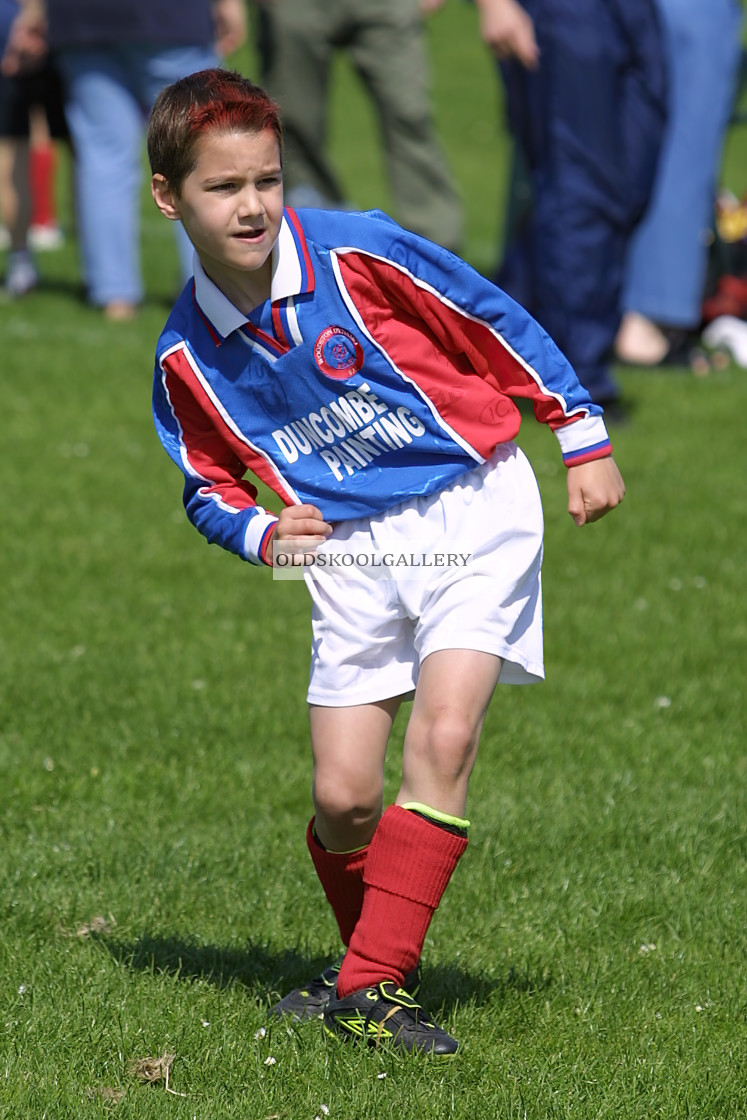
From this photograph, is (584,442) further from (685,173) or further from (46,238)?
(46,238)

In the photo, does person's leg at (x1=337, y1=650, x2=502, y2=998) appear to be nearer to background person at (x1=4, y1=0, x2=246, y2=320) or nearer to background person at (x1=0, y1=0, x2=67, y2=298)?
background person at (x1=4, y1=0, x2=246, y2=320)

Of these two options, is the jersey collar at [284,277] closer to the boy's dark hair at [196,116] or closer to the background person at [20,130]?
the boy's dark hair at [196,116]

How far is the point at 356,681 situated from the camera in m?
3.26

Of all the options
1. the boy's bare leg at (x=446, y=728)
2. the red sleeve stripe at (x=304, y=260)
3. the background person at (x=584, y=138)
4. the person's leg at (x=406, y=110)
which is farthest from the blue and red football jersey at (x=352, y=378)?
the person's leg at (x=406, y=110)

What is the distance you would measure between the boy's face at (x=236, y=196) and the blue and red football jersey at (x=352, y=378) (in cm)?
8

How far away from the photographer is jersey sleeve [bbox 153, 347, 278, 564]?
3.25 m

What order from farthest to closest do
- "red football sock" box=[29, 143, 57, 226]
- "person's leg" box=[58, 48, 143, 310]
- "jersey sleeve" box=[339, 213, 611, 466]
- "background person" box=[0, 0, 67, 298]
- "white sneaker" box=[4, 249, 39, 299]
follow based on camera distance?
"red football sock" box=[29, 143, 57, 226], "white sneaker" box=[4, 249, 39, 299], "background person" box=[0, 0, 67, 298], "person's leg" box=[58, 48, 143, 310], "jersey sleeve" box=[339, 213, 611, 466]

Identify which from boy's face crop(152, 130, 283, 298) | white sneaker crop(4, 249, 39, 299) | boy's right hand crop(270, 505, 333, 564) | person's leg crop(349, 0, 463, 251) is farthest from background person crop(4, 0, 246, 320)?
boy's right hand crop(270, 505, 333, 564)

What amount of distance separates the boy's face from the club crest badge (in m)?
0.20

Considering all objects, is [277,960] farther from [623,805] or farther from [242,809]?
[623,805]

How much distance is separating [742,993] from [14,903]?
1.63 metres

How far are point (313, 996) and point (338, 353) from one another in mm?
1304

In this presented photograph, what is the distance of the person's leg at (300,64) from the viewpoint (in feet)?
31.9

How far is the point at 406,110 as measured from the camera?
10062 millimetres
